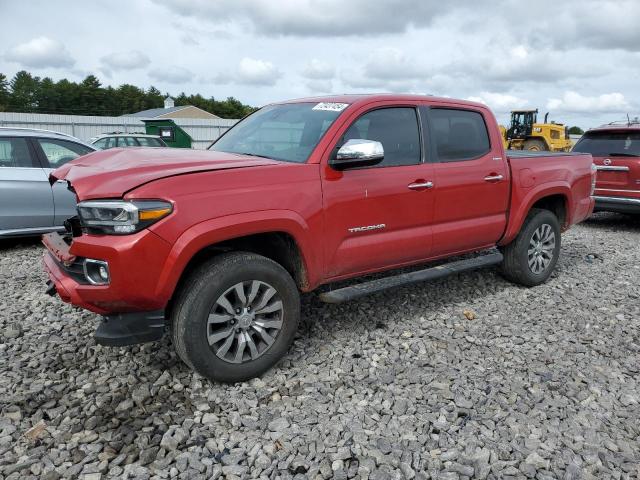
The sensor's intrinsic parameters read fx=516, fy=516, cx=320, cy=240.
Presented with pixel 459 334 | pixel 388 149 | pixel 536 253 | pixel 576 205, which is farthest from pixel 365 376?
pixel 576 205

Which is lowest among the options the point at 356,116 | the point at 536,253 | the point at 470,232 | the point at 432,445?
the point at 432,445

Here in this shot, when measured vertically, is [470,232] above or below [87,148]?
below

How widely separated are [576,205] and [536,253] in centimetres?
79

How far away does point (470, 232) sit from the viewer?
460 centimetres

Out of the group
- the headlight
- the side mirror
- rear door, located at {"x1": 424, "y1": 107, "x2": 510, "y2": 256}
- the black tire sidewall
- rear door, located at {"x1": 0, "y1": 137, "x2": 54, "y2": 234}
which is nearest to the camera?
the headlight

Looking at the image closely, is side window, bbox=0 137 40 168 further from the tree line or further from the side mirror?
the tree line

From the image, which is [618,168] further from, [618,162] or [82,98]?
[82,98]

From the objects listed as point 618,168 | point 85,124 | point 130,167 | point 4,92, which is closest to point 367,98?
point 130,167

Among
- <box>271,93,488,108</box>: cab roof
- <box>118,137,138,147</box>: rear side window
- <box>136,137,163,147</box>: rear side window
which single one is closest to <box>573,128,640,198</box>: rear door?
<box>271,93,488,108</box>: cab roof

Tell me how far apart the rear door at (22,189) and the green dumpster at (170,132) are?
516 inches

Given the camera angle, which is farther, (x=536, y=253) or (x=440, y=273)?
(x=536, y=253)

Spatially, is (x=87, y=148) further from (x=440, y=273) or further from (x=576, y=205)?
(x=576, y=205)

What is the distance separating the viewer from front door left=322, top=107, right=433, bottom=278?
3.61 m

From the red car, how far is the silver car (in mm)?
8247
